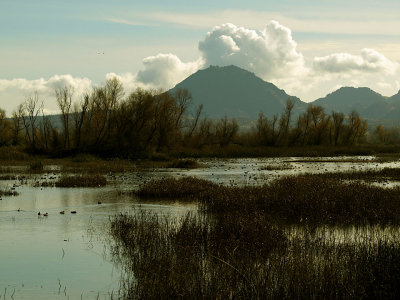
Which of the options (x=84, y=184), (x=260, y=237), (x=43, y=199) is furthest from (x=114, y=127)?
(x=260, y=237)

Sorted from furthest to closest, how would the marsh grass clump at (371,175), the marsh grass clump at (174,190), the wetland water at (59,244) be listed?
1. the marsh grass clump at (371,175)
2. the marsh grass clump at (174,190)
3. the wetland water at (59,244)

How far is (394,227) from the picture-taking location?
1848 cm

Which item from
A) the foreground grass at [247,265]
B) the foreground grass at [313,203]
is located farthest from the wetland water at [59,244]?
the foreground grass at [313,203]

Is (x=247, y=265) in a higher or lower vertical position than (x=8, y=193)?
lower

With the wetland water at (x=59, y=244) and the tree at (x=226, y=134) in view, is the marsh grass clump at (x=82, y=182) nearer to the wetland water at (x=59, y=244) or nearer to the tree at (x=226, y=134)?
the wetland water at (x=59, y=244)

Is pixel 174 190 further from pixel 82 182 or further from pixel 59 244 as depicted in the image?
pixel 59 244

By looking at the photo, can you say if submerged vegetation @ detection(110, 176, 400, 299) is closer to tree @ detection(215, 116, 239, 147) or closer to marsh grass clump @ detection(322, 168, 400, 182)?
marsh grass clump @ detection(322, 168, 400, 182)

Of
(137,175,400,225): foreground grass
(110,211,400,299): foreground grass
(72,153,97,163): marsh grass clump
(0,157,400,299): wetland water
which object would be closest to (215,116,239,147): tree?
(72,153,97,163): marsh grass clump

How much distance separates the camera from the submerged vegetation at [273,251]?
34.8 feet

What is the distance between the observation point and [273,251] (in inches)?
558

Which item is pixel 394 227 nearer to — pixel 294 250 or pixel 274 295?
pixel 294 250

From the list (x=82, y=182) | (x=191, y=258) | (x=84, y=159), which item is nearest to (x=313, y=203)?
(x=191, y=258)

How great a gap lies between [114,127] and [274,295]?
68.0 metres

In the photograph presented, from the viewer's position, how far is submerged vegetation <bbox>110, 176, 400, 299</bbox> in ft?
34.8
